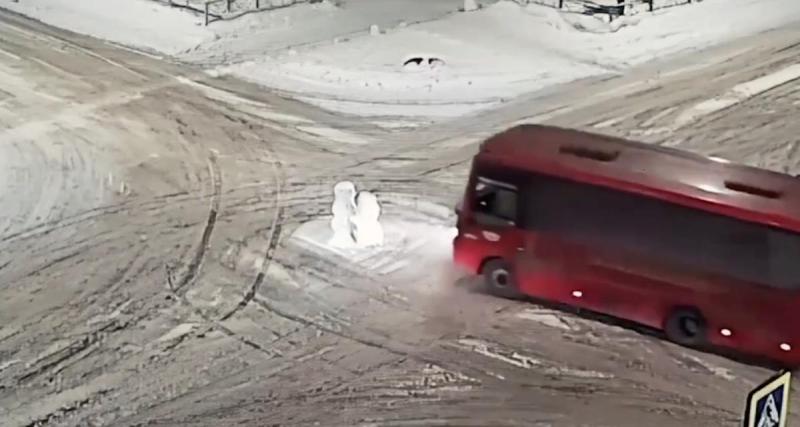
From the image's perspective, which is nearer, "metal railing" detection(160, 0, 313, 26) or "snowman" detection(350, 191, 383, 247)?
"snowman" detection(350, 191, 383, 247)

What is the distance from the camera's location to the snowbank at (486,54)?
7348mm

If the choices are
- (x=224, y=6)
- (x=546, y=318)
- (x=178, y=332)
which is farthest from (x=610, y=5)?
(x=178, y=332)

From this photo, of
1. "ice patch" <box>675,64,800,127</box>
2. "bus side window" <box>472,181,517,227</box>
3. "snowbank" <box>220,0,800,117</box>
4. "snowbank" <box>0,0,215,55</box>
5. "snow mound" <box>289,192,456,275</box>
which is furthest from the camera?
"snowbank" <box>0,0,215,55</box>

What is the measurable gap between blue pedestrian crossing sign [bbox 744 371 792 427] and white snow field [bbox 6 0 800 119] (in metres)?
4.40

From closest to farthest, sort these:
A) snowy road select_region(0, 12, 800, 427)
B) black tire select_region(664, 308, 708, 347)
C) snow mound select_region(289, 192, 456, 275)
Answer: snowy road select_region(0, 12, 800, 427), black tire select_region(664, 308, 708, 347), snow mound select_region(289, 192, 456, 275)

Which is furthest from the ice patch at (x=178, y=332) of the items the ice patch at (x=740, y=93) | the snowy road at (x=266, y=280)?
the ice patch at (x=740, y=93)

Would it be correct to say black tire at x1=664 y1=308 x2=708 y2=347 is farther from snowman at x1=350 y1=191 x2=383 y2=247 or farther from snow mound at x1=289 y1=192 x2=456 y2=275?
snowman at x1=350 y1=191 x2=383 y2=247

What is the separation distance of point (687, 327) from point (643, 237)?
39 cm

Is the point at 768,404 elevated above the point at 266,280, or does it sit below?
above

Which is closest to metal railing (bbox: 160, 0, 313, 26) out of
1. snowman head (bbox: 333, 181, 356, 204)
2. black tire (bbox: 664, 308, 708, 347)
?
snowman head (bbox: 333, 181, 356, 204)

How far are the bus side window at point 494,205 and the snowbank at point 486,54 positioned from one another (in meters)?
1.99

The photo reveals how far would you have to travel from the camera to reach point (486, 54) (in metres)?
7.95

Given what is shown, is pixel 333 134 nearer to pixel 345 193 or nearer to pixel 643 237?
pixel 345 193

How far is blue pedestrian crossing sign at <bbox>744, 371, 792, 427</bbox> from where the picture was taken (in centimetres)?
271
